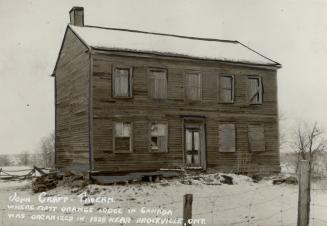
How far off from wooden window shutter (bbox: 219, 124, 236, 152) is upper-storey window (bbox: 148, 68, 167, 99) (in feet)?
10.6

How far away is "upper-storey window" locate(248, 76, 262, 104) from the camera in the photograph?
2206cm

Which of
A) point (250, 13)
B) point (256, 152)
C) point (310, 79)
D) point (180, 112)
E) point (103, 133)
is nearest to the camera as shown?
point (250, 13)

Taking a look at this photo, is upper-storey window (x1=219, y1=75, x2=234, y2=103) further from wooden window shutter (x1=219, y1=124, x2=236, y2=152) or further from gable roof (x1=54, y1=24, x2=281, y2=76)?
wooden window shutter (x1=219, y1=124, x2=236, y2=152)

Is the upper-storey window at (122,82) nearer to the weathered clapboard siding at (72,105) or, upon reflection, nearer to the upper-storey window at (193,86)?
the weathered clapboard siding at (72,105)

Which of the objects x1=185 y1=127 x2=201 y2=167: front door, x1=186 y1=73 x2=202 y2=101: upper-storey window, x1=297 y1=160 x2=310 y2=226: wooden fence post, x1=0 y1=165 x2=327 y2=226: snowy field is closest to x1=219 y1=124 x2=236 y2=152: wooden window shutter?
x1=185 y1=127 x2=201 y2=167: front door

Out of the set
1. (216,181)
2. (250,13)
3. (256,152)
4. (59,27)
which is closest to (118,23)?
(59,27)

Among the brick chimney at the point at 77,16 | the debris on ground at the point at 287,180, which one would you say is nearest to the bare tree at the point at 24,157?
the brick chimney at the point at 77,16

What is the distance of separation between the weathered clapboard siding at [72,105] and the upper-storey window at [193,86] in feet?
14.7

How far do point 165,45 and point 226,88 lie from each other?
3.45 metres

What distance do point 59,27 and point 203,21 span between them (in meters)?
5.01

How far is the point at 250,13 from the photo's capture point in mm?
13875

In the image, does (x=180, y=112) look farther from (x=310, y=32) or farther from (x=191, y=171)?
(x=310, y=32)

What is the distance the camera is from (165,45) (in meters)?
20.6

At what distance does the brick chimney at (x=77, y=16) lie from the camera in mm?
20766
